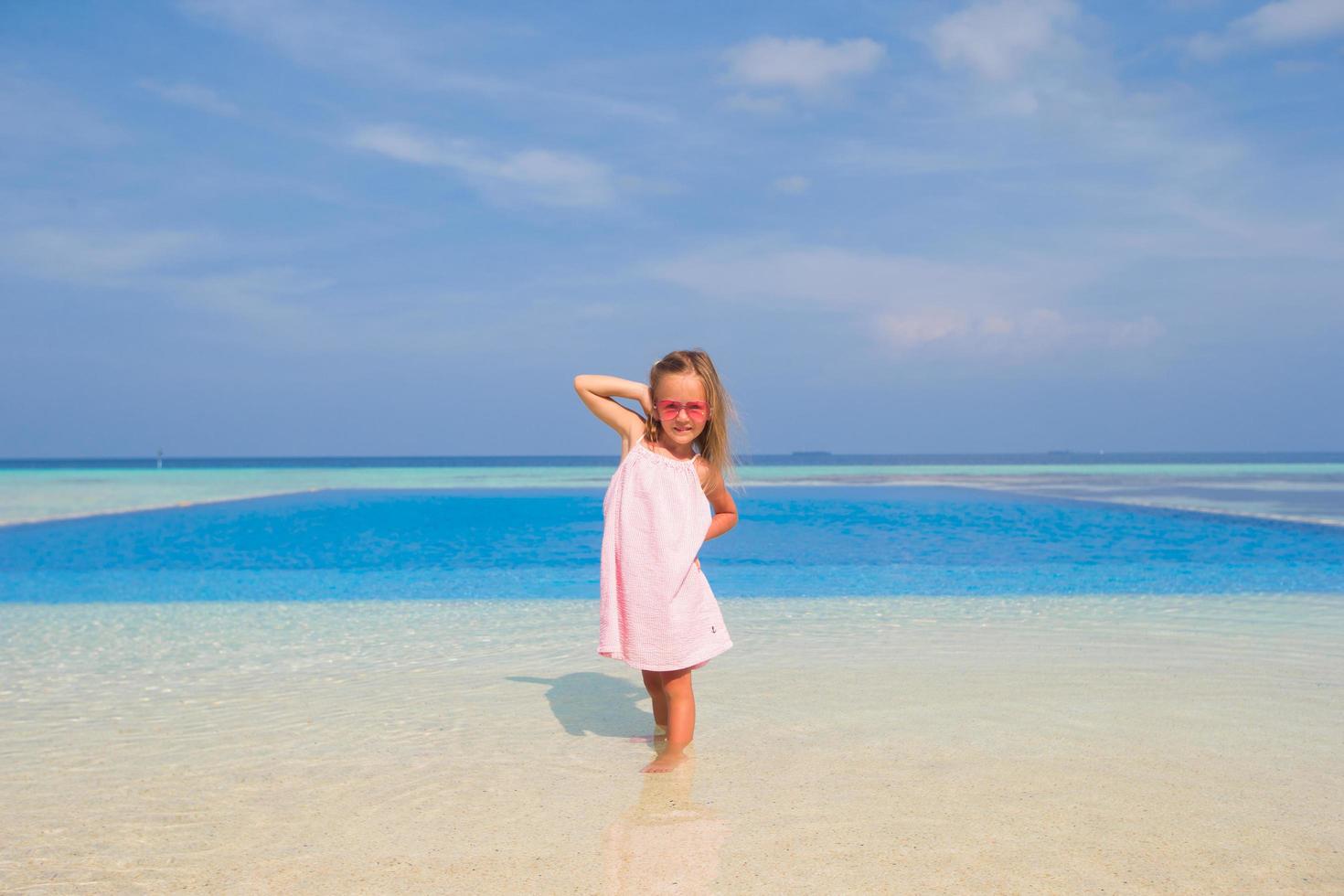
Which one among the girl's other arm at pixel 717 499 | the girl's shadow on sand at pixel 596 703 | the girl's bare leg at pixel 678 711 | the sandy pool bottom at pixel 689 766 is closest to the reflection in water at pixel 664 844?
the sandy pool bottom at pixel 689 766

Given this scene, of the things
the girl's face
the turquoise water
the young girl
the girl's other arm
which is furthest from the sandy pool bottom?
the turquoise water

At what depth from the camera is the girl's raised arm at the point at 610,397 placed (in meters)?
3.31

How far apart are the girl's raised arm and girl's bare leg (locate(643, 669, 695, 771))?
2.74 feet

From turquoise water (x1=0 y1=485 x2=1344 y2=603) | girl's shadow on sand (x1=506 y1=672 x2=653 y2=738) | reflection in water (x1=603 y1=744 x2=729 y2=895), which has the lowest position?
turquoise water (x1=0 y1=485 x2=1344 y2=603)

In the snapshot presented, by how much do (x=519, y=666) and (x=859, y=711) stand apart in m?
1.76

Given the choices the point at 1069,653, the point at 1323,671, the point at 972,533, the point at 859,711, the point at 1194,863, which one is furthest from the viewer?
the point at 972,533

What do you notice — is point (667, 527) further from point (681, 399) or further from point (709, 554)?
point (709, 554)

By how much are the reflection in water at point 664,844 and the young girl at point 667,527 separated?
0.97 feet

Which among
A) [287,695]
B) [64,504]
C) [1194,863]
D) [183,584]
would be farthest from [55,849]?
[64,504]

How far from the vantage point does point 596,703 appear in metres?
4.14

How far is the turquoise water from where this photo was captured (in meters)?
8.00

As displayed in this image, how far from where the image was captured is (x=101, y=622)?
247 inches

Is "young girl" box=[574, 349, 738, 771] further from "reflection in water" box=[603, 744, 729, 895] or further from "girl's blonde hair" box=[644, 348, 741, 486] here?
"reflection in water" box=[603, 744, 729, 895]

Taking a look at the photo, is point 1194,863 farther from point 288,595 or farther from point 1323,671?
point 288,595
